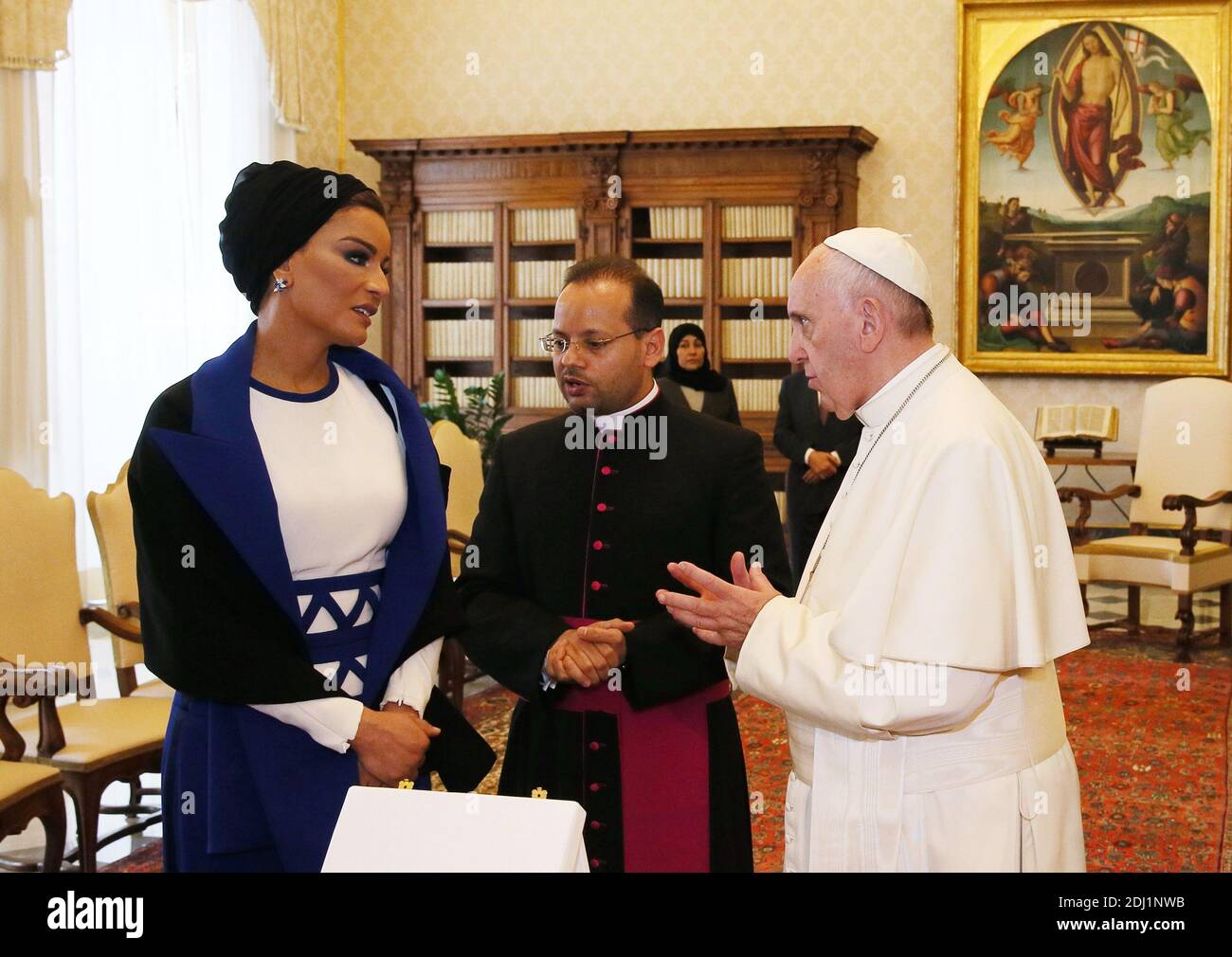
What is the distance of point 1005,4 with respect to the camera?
10.0 metres

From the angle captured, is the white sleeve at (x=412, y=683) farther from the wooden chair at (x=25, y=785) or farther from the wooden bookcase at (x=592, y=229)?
the wooden bookcase at (x=592, y=229)

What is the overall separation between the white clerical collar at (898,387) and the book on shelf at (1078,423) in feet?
26.0

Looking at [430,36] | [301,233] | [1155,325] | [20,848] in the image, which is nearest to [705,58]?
[430,36]

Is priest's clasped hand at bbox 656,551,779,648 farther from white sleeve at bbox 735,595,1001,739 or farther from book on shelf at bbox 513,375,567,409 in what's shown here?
book on shelf at bbox 513,375,567,409

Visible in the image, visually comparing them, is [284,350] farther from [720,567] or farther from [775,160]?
[775,160]

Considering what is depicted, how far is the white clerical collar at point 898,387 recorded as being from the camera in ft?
6.77

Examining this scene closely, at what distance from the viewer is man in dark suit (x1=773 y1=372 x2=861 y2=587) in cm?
680

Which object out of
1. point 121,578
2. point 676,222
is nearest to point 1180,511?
point 676,222

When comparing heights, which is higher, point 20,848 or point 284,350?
point 284,350

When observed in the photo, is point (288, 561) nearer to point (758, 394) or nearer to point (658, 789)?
point (658, 789)

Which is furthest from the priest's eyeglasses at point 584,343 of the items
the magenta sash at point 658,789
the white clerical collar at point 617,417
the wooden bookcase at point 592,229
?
the wooden bookcase at point 592,229

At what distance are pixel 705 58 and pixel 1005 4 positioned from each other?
7.80 ft

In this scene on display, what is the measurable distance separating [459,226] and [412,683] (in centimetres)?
865

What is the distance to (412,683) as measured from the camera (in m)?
2.23
